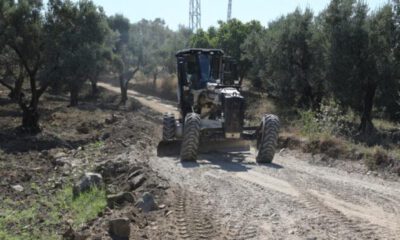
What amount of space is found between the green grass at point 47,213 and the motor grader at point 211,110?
352 cm

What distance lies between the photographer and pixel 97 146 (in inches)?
682

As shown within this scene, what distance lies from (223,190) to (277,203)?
1350 millimetres

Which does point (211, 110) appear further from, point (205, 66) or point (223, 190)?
point (223, 190)

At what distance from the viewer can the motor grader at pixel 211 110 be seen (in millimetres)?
12609

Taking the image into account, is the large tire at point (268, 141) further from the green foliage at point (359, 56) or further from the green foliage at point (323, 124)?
the green foliage at point (359, 56)

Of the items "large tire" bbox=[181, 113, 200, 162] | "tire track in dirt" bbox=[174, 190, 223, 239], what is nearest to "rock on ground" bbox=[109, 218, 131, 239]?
"tire track in dirt" bbox=[174, 190, 223, 239]

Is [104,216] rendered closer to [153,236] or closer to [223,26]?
[153,236]

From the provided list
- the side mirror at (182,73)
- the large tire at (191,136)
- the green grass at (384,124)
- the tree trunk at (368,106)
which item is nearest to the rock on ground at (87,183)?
the large tire at (191,136)

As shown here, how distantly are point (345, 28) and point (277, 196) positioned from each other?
1643 cm

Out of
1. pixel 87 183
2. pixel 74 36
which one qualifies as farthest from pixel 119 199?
pixel 74 36

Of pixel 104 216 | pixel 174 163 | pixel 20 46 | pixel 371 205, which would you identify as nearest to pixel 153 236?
pixel 104 216

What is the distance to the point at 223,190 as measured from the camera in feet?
31.9

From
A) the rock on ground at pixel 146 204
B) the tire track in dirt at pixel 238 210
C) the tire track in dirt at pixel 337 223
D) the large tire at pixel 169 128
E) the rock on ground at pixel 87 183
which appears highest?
the large tire at pixel 169 128

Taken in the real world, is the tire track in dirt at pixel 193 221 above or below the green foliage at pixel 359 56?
below
